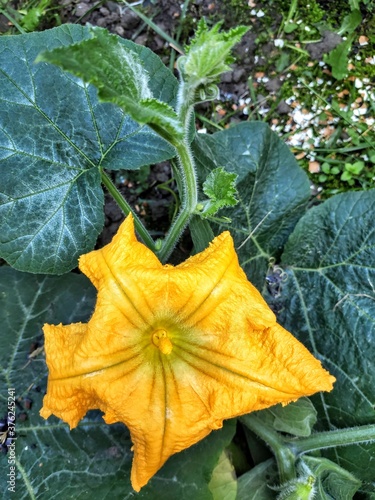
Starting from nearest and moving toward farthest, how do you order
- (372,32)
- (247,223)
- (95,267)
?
(95,267) → (247,223) → (372,32)

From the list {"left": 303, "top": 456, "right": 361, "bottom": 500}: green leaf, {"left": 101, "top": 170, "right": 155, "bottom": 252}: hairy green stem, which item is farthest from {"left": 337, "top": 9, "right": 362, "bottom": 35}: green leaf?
{"left": 303, "top": 456, "right": 361, "bottom": 500}: green leaf

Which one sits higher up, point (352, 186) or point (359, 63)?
point (359, 63)

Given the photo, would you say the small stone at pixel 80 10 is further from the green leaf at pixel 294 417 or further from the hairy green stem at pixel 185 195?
the green leaf at pixel 294 417

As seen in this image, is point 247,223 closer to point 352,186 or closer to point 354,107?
point 352,186

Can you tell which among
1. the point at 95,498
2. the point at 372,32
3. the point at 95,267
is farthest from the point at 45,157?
the point at 372,32

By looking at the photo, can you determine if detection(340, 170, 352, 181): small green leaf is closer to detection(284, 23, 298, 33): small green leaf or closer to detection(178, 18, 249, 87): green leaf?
detection(284, 23, 298, 33): small green leaf

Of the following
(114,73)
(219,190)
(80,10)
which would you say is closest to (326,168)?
(219,190)
